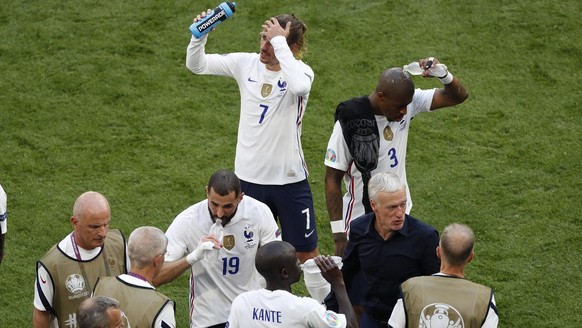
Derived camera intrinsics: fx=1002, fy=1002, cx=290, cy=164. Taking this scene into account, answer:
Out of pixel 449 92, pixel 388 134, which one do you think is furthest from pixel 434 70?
pixel 388 134

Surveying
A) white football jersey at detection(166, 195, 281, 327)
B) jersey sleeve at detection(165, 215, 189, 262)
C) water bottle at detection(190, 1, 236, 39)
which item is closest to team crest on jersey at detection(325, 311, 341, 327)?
white football jersey at detection(166, 195, 281, 327)

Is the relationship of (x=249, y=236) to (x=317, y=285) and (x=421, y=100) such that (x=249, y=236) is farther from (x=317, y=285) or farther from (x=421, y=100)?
(x=421, y=100)

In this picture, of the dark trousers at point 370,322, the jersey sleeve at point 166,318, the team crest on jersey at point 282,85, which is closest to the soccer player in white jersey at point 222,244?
the dark trousers at point 370,322

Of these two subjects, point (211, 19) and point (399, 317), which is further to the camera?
point (211, 19)

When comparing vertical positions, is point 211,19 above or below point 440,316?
above

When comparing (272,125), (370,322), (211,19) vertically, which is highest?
(211,19)

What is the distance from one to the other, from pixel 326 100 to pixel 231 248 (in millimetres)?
4611

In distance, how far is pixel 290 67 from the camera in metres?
6.83

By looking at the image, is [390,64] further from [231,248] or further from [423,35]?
[231,248]

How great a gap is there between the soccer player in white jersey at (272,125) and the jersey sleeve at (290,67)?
0.07 m

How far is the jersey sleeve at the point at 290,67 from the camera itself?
6.84 m

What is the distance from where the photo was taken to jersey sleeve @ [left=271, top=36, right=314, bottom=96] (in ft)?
22.4

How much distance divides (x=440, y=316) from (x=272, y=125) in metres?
2.56

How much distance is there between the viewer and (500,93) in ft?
34.0
